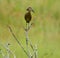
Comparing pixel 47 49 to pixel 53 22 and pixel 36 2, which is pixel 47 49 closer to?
pixel 53 22

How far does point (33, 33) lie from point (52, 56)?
1917 mm

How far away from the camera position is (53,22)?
8.41m

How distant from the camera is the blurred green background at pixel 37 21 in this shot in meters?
7.16

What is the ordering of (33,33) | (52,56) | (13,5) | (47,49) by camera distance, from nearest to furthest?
(52,56) < (47,49) < (33,33) < (13,5)

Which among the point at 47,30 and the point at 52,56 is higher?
the point at 52,56

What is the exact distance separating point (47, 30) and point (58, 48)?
137 centimetres

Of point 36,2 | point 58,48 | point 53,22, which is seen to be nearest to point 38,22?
point 53,22

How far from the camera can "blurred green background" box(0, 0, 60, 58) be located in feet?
23.5

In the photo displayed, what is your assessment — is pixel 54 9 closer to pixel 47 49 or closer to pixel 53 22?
pixel 53 22

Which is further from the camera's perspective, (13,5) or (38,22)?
(13,5)

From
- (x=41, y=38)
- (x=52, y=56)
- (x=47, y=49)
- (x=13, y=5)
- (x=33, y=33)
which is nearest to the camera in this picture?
Result: (x=52, y=56)

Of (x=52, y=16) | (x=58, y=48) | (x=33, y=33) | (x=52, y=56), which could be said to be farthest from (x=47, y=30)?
(x=52, y=56)

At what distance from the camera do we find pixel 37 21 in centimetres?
848

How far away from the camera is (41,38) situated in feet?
24.0
